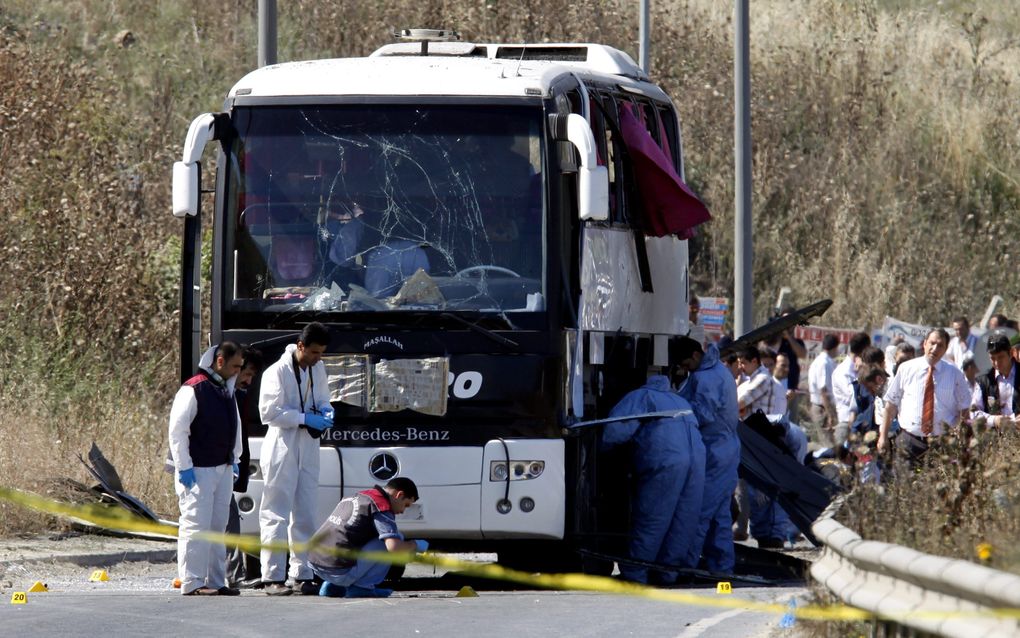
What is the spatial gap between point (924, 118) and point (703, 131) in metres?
5.35

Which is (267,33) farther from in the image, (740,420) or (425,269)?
(425,269)

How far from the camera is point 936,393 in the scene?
15.6 meters

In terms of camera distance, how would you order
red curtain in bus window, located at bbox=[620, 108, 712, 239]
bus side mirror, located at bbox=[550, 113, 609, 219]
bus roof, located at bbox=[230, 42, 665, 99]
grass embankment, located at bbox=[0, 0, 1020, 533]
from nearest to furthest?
bus side mirror, located at bbox=[550, 113, 609, 219] → bus roof, located at bbox=[230, 42, 665, 99] → red curtain in bus window, located at bbox=[620, 108, 712, 239] → grass embankment, located at bbox=[0, 0, 1020, 533]

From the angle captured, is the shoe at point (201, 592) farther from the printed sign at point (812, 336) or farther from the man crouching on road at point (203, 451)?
the printed sign at point (812, 336)

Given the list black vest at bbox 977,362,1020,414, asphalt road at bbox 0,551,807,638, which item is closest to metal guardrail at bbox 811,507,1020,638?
asphalt road at bbox 0,551,807,638

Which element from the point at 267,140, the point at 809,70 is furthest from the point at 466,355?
the point at 809,70

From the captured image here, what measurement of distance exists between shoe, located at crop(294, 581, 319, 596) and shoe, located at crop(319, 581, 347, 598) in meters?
0.18

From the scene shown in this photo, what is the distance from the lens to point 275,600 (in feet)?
40.2

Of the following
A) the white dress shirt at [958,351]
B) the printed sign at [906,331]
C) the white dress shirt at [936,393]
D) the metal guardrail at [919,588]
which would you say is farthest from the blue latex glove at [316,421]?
the printed sign at [906,331]

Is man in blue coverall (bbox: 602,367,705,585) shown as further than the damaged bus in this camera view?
Yes

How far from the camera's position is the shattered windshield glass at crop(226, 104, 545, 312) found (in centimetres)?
1267

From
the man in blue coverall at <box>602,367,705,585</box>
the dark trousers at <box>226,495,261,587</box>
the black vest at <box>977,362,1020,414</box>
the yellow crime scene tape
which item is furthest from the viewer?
the black vest at <box>977,362,1020,414</box>

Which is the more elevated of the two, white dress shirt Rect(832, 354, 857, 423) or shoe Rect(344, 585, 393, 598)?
white dress shirt Rect(832, 354, 857, 423)

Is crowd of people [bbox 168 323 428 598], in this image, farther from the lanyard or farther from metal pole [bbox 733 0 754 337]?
metal pole [bbox 733 0 754 337]
